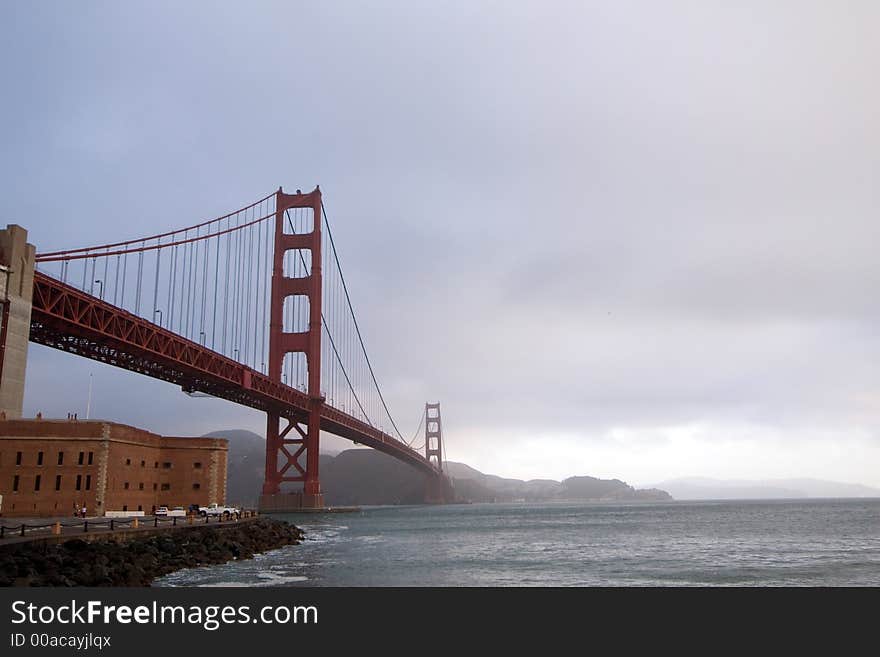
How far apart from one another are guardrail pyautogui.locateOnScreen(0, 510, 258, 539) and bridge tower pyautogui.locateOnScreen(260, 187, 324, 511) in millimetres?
25464

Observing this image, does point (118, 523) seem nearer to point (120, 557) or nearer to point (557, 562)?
point (120, 557)

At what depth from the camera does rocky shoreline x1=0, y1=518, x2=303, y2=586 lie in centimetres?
1838

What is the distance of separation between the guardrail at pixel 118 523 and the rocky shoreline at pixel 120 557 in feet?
3.08

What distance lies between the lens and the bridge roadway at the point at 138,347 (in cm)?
3903

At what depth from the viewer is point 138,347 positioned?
45.2 m

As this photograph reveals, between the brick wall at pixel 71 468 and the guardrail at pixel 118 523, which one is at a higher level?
the brick wall at pixel 71 468

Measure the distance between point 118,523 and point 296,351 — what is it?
45603 millimetres

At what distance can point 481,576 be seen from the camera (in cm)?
2641
